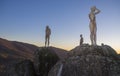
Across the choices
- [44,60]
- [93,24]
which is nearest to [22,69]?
[44,60]

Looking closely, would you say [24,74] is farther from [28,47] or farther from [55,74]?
[28,47]

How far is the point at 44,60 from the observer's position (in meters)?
27.1

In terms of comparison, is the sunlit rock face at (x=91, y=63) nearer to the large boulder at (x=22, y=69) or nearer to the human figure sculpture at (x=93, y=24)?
the human figure sculpture at (x=93, y=24)

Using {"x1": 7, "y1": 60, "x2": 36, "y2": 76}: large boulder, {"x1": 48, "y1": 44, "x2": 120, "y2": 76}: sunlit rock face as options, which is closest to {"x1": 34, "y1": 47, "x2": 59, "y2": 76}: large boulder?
{"x1": 7, "y1": 60, "x2": 36, "y2": 76}: large boulder

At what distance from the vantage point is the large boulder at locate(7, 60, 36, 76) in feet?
84.0

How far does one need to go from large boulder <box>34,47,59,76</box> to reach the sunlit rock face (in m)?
7.10

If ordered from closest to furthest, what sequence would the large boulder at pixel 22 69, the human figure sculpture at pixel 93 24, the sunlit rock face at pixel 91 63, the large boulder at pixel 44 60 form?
the sunlit rock face at pixel 91 63 < the human figure sculpture at pixel 93 24 < the large boulder at pixel 22 69 < the large boulder at pixel 44 60

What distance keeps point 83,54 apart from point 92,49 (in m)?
0.89

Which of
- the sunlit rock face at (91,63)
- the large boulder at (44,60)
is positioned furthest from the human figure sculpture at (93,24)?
the large boulder at (44,60)

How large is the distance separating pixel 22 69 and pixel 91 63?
11.0m

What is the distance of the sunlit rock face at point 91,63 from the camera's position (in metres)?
17.3

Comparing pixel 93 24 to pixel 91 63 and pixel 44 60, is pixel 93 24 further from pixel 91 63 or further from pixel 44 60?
pixel 44 60

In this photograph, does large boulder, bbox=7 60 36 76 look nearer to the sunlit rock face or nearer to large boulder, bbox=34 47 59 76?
large boulder, bbox=34 47 59 76

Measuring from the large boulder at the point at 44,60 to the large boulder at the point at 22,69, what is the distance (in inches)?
29.1
